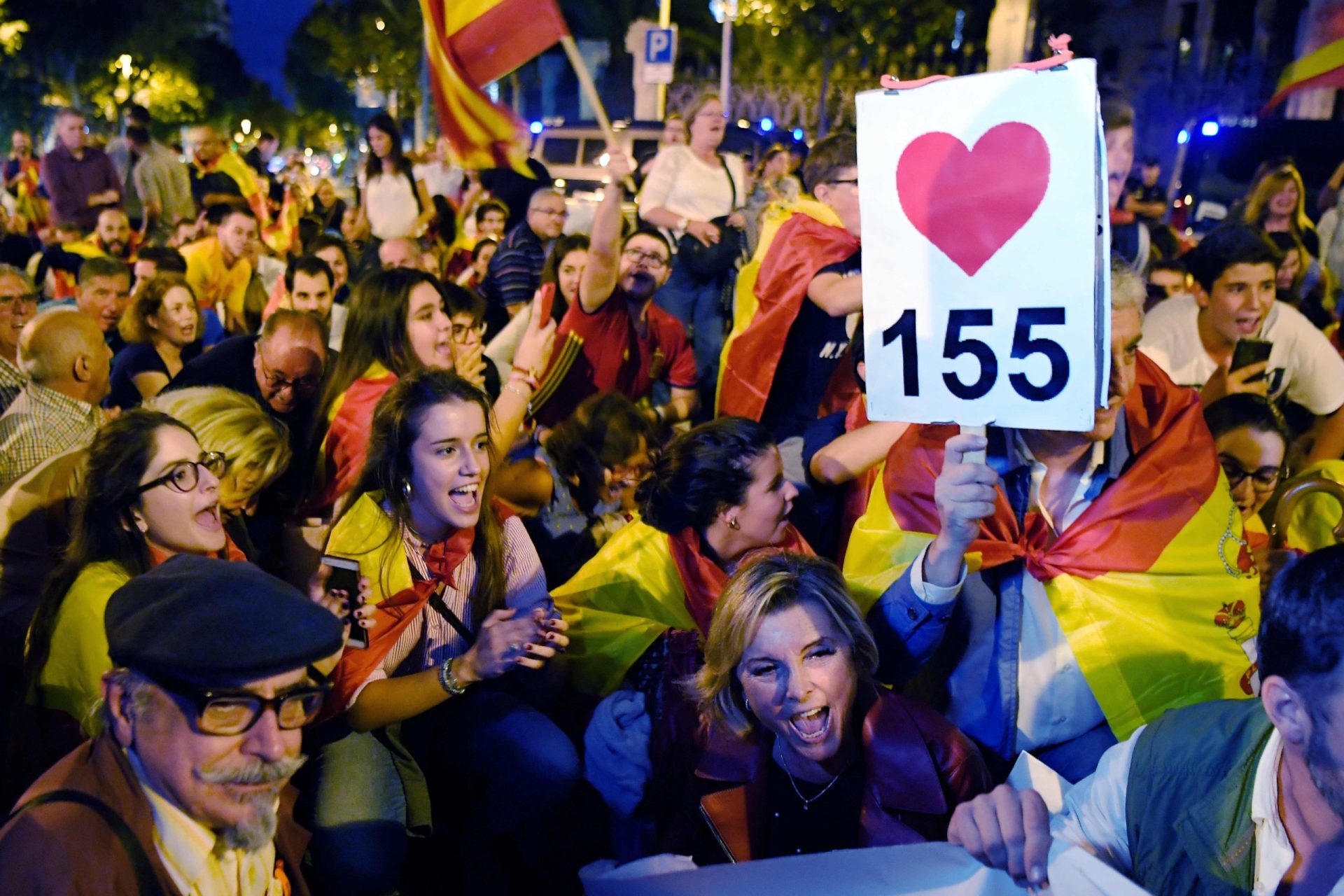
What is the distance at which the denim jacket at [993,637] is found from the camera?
2.73 m

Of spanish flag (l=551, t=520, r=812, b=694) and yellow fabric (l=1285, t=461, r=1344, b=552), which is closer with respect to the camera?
spanish flag (l=551, t=520, r=812, b=694)

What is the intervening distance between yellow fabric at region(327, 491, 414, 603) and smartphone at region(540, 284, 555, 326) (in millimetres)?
2363

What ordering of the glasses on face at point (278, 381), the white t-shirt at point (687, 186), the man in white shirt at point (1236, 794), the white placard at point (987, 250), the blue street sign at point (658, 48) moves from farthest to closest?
the blue street sign at point (658, 48)
the white t-shirt at point (687, 186)
the glasses on face at point (278, 381)
the white placard at point (987, 250)
the man in white shirt at point (1236, 794)

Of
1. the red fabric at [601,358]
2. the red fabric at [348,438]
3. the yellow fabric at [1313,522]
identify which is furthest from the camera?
the red fabric at [601,358]

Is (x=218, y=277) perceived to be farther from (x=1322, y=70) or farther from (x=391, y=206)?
(x=1322, y=70)

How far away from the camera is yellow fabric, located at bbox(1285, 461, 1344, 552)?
3453 mm

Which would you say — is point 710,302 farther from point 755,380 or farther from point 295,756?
point 295,756

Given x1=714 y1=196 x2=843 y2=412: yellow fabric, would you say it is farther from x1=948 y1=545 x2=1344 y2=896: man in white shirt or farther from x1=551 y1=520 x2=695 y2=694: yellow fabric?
x1=948 y1=545 x2=1344 y2=896: man in white shirt

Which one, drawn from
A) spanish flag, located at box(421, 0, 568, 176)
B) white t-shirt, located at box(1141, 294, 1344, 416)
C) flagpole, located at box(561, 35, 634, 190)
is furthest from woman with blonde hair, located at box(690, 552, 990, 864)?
white t-shirt, located at box(1141, 294, 1344, 416)

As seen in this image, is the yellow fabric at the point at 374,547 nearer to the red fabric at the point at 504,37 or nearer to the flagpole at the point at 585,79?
the flagpole at the point at 585,79

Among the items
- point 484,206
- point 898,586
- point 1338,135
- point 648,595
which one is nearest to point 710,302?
point 484,206

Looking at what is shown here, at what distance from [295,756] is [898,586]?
1394 millimetres

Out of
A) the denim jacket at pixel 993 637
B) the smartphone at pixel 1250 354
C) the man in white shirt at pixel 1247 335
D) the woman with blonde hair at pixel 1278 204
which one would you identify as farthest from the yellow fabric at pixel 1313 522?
the woman with blonde hair at pixel 1278 204

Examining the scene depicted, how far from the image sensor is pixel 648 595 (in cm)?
320
